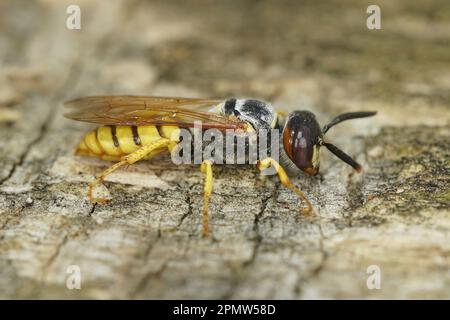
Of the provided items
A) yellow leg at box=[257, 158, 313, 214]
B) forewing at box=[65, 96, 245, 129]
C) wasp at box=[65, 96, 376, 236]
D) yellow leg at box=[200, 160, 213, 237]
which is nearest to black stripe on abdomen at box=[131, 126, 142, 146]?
wasp at box=[65, 96, 376, 236]

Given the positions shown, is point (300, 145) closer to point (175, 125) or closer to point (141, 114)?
point (175, 125)

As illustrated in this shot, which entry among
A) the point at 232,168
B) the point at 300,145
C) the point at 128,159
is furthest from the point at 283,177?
the point at 128,159

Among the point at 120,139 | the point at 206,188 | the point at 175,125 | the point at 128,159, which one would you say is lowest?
the point at 206,188

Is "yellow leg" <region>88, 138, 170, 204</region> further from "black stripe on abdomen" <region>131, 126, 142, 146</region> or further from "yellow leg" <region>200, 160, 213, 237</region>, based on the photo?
"yellow leg" <region>200, 160, 213, 237</region>

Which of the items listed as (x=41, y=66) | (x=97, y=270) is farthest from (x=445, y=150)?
(x=41, y=66)

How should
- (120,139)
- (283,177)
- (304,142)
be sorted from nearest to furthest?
(283,177)
(304,142)
(120,139)

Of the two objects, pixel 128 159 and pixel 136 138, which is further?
pixel 136 138
